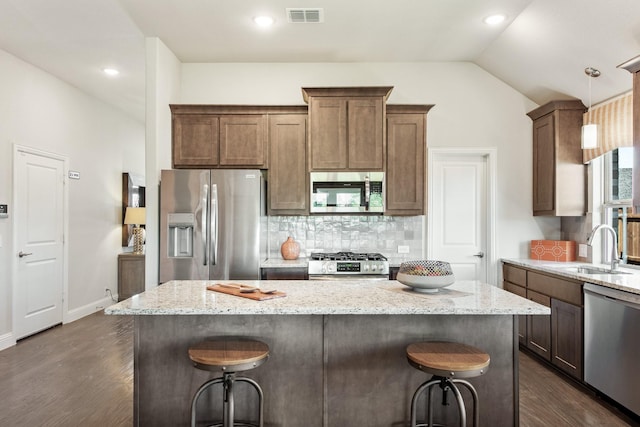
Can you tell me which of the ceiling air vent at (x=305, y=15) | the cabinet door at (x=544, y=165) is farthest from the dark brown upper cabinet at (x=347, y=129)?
the cabinet door at (x=544, y=165)

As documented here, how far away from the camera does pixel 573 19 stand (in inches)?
119

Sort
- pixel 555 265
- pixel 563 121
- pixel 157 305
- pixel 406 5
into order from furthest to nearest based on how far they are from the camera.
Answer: pixel 563 121, pixel 555 265, pixel 406 5, pixel 157 305

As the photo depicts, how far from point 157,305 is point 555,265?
11.5 feet

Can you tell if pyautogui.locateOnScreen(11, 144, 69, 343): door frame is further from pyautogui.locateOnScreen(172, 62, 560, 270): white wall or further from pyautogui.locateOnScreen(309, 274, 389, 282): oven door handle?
pyautogui.locateOnScreen(309, 274, 389, 282): oven door handle

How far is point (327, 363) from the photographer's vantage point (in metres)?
2.03

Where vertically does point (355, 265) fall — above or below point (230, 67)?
below

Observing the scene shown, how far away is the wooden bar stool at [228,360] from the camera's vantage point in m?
1.69

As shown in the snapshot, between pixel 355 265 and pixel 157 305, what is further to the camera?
pixel 355 265

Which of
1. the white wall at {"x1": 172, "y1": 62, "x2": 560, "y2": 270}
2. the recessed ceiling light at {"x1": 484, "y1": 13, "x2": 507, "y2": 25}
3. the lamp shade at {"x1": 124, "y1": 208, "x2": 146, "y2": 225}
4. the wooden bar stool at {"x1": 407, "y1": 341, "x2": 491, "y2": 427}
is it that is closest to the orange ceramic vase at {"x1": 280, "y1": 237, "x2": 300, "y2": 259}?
the white wall at {"x1": 172, "y1": 62, "x2": 560, "y2": 270}

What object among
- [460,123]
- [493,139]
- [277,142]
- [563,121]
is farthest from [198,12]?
[563,121]

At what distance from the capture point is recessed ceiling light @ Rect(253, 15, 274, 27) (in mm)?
3414

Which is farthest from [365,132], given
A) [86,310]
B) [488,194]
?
[86,310]

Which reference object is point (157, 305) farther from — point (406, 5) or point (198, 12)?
point (406, 5)

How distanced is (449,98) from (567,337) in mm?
2732
